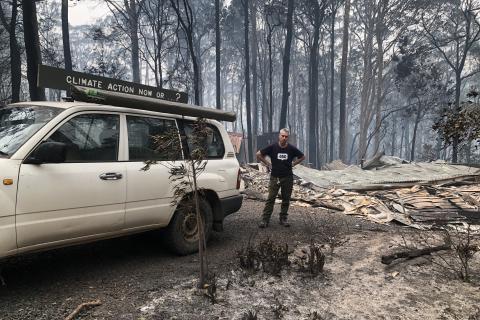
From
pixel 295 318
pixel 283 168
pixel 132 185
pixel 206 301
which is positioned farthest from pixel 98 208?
pixel 283 168

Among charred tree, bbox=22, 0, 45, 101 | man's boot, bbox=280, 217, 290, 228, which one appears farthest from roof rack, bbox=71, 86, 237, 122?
charred tree, bbox=22, 0, 45, 101

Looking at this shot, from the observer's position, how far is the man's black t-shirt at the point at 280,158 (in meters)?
7.38

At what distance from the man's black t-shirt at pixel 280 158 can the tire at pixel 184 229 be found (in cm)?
216

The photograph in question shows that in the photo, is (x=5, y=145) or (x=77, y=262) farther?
(x=77, y=262)

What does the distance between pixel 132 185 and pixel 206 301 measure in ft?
5.08

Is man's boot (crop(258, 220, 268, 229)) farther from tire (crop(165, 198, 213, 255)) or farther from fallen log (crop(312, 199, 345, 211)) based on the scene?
fallen log (crop(312, 199, 345, 211))

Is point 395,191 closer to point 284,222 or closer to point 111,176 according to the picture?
point 284,222

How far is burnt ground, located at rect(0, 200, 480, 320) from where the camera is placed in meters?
3.76

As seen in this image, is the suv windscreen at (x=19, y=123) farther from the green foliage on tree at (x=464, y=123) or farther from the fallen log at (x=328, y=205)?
the fallen log at (x=328, y=205)

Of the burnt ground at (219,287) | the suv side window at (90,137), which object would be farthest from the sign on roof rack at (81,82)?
the burnt ground at (219,287)

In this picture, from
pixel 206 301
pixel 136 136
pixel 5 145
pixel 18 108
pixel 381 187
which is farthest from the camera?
pixel 381 187

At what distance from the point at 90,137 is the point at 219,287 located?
221 cm

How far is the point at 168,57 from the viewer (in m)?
53.6

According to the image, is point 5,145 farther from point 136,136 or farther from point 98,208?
point 136,136
